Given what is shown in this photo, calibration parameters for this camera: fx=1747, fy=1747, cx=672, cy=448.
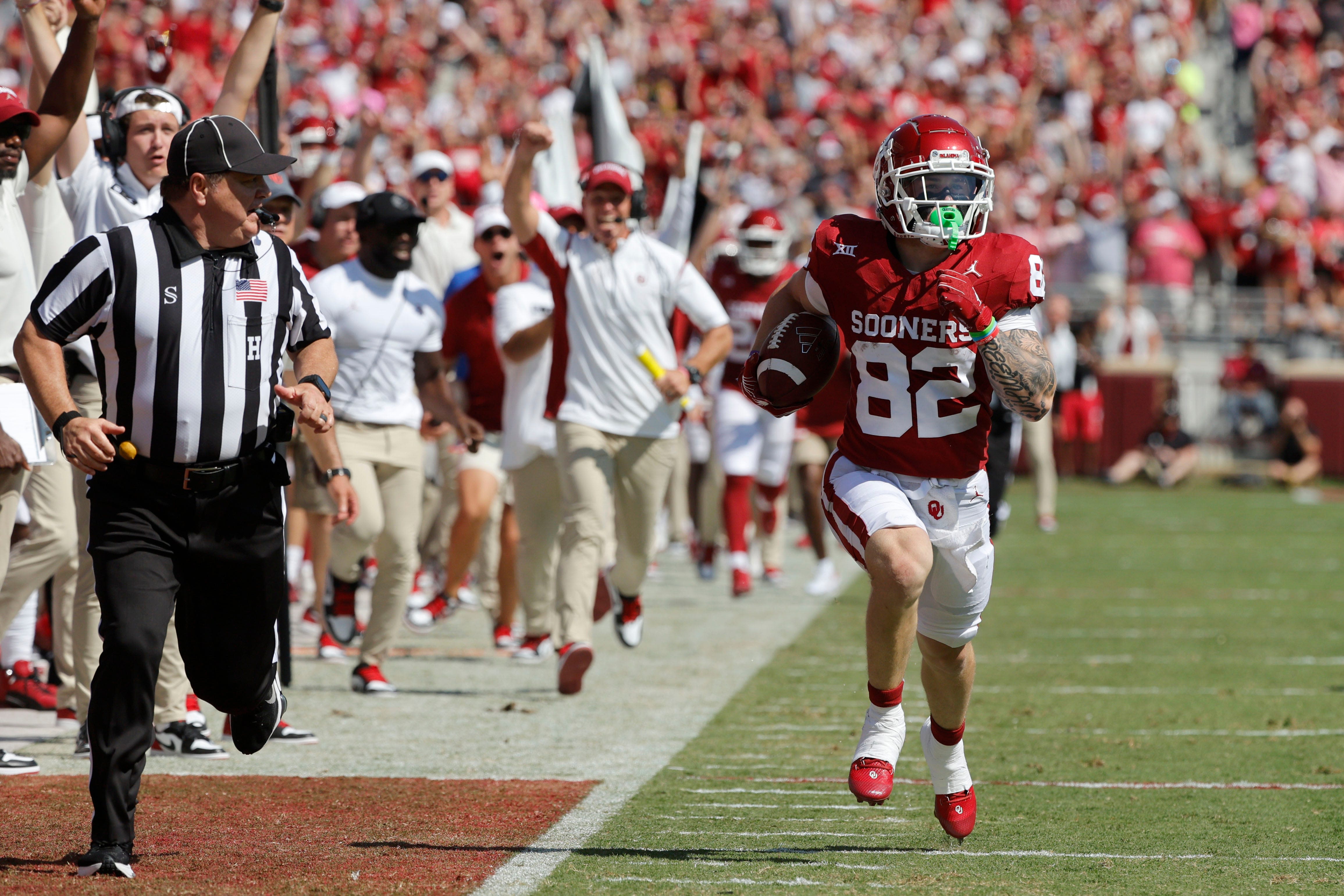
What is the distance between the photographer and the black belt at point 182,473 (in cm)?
437

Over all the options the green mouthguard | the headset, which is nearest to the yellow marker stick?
the headset

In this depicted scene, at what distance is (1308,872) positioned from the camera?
14.3 ft

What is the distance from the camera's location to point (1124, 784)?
5570mm

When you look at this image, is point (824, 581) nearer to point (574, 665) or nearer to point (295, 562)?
point (295, 562)

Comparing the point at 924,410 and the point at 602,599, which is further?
the point at 602,599

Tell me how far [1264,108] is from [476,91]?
1036 cm

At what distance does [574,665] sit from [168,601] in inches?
118

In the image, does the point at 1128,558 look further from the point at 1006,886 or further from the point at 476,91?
the point at 476,91

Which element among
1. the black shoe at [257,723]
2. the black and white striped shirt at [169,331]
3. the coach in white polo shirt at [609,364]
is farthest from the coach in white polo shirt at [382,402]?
the black and white striped shirt at [169,331]

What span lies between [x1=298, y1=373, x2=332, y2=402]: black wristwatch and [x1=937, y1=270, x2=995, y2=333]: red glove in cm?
160

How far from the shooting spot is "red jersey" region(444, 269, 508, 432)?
9.05 meters

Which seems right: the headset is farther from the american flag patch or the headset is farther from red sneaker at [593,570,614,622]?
red sneaker at [593,570,614,622]

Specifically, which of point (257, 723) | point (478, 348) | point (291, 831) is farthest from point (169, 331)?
point (478, 348)

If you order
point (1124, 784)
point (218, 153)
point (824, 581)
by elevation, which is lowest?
point (824, 581)
